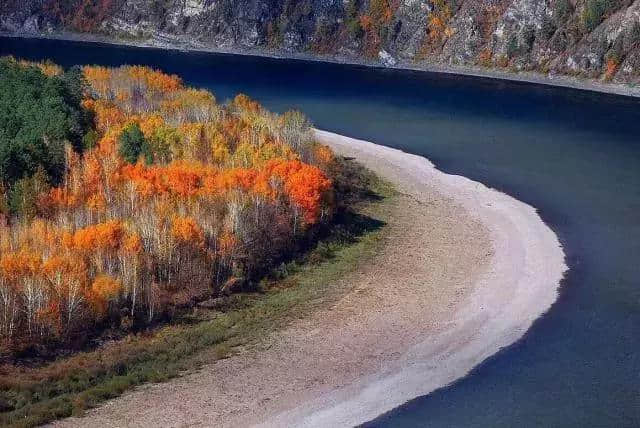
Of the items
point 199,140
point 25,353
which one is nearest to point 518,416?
point 25,353

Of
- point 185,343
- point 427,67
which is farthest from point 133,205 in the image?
point 427,67

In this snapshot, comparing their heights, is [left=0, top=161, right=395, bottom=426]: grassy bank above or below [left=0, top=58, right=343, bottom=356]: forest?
below

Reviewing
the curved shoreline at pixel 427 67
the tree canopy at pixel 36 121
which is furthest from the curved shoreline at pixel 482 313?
the curved shoreline at pixel 427 67

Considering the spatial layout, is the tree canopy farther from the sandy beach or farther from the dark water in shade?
the dark water in shade

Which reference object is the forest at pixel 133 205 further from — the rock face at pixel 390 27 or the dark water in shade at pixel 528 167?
the rock face at pixel 390 27

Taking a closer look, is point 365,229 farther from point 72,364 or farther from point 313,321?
point 72,364

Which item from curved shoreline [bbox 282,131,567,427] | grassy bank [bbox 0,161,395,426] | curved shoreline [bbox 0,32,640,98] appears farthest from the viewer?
curved shoreline [bbox 0,32,640,98]

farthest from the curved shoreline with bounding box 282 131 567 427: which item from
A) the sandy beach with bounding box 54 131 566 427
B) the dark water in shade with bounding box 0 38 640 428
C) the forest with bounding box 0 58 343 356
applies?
the forest with bounding box 0 58 343 356
